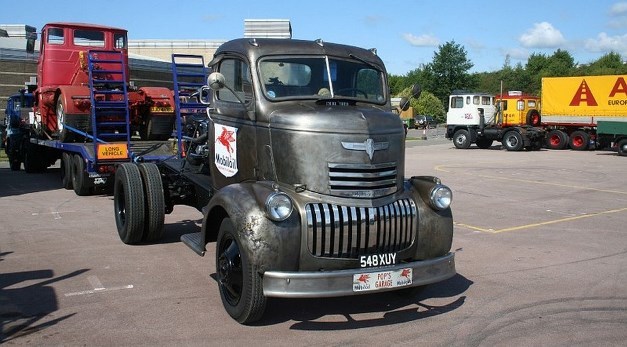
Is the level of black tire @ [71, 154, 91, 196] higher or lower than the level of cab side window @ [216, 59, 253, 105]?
lower

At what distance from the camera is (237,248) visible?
505 centimetres

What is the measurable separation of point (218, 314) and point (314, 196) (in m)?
1.39

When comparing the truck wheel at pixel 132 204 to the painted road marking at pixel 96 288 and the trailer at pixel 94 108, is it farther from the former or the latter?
the trailer at pixel 94 108

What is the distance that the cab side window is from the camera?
581 centimetres

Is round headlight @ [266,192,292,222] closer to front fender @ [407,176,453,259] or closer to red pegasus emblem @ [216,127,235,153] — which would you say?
front fender @ [407,176,453,259]

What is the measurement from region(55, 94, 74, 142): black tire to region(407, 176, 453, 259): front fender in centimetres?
913

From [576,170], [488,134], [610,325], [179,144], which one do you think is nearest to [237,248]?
[610,325]

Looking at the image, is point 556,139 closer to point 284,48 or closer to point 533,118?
point 533,118

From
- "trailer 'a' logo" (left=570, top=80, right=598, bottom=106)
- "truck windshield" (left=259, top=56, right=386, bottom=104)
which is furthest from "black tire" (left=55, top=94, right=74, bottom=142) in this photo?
"trailer 'a' logo" (left=570, top=80, right=598, bottom=106)

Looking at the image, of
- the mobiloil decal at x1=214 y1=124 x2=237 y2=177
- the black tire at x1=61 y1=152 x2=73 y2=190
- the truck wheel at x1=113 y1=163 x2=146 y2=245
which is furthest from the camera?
the black tire at x1=61 y1=152 x2=73 y2=190

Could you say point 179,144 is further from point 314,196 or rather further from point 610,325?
point 610,325

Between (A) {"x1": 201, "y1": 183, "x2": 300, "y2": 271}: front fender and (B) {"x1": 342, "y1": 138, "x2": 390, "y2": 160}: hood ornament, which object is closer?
(A) {"x1": 201, "y1": 183, "x2": 300, "y2": 271}: front fender

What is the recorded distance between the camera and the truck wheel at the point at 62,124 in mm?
12388

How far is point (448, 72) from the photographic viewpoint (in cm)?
8844
